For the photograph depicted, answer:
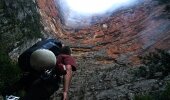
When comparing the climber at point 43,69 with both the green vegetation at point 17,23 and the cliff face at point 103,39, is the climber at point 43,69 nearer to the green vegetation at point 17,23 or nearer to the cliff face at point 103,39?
the cliff face at point 103,39

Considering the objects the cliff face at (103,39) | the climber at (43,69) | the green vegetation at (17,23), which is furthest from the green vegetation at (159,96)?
the green vegetation at (17,23)

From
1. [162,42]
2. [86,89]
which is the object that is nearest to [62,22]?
[162,42]

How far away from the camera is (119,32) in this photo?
52.9 feet

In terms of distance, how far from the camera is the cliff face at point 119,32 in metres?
13.4

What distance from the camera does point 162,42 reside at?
12539 millimetres

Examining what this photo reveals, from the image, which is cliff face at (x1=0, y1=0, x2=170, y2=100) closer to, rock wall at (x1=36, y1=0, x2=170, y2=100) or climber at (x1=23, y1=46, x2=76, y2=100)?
rock wall at (x1=36, y1=0, x2=170, y2=100)

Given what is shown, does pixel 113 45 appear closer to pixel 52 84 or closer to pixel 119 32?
pixel 119 32

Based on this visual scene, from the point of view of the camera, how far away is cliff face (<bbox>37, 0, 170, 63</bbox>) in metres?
13.4

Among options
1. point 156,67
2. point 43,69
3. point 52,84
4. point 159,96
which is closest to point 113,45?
point 156,67

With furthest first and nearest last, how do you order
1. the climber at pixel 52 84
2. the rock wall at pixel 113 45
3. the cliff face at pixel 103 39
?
the cliff face at pixel 103 39
the rock wall at pixel 113 45
the climber at pixel 52 84

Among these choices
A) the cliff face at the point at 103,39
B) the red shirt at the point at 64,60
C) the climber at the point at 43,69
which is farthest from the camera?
the cliff face at the point at 103,39

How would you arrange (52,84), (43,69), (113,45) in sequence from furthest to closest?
(113,45) → (52,84) → (43,69)

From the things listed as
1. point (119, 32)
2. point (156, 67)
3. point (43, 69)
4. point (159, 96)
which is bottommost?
point (159, 96)

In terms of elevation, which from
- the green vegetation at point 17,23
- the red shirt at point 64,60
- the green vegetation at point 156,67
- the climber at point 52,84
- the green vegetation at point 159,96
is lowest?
the green vegetation at point 159,96
